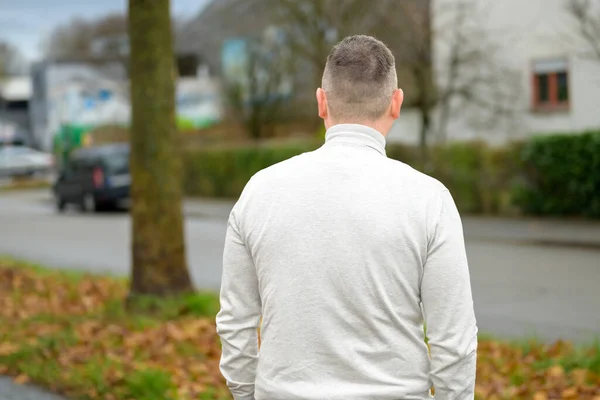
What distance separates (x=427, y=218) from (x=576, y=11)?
20.1 meters

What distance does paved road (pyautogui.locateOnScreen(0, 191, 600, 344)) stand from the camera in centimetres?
938

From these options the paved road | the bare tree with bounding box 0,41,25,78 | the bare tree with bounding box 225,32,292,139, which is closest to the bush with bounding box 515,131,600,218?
the paved road

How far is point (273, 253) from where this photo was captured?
2438 mm

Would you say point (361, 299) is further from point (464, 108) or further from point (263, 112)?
point (263, 112)

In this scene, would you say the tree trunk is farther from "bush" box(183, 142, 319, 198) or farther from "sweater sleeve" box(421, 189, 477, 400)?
"bush" box(183, 142, 319, 198)

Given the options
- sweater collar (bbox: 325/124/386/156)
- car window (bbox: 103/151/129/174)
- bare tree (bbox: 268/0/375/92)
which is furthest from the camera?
car window (bbox: 103/151/129/174)

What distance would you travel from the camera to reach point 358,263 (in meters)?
2.34

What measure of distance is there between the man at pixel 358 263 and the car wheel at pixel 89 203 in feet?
83.5

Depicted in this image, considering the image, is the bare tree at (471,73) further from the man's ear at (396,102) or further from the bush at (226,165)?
the man's ear at (396,102)

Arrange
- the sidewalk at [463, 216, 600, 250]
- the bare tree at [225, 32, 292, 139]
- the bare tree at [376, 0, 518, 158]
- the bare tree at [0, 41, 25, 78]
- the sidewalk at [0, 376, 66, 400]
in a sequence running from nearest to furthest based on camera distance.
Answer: the sidewalk at [0, 376, 66, 400] < the sidewalk at [463, 216, 600, 250] < the bare tree at [376, 0, 518, 158] < the bare tree at [225, 32, 292, 139] < the bare tree at [0, 41, 25, 78]

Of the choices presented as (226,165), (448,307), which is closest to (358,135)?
(448,307)

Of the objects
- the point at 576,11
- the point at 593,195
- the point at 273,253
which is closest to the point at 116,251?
the point at 593,195

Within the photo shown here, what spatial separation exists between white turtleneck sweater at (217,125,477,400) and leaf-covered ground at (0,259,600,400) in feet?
10.4

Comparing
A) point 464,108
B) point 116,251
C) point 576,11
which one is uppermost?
point 576,11
